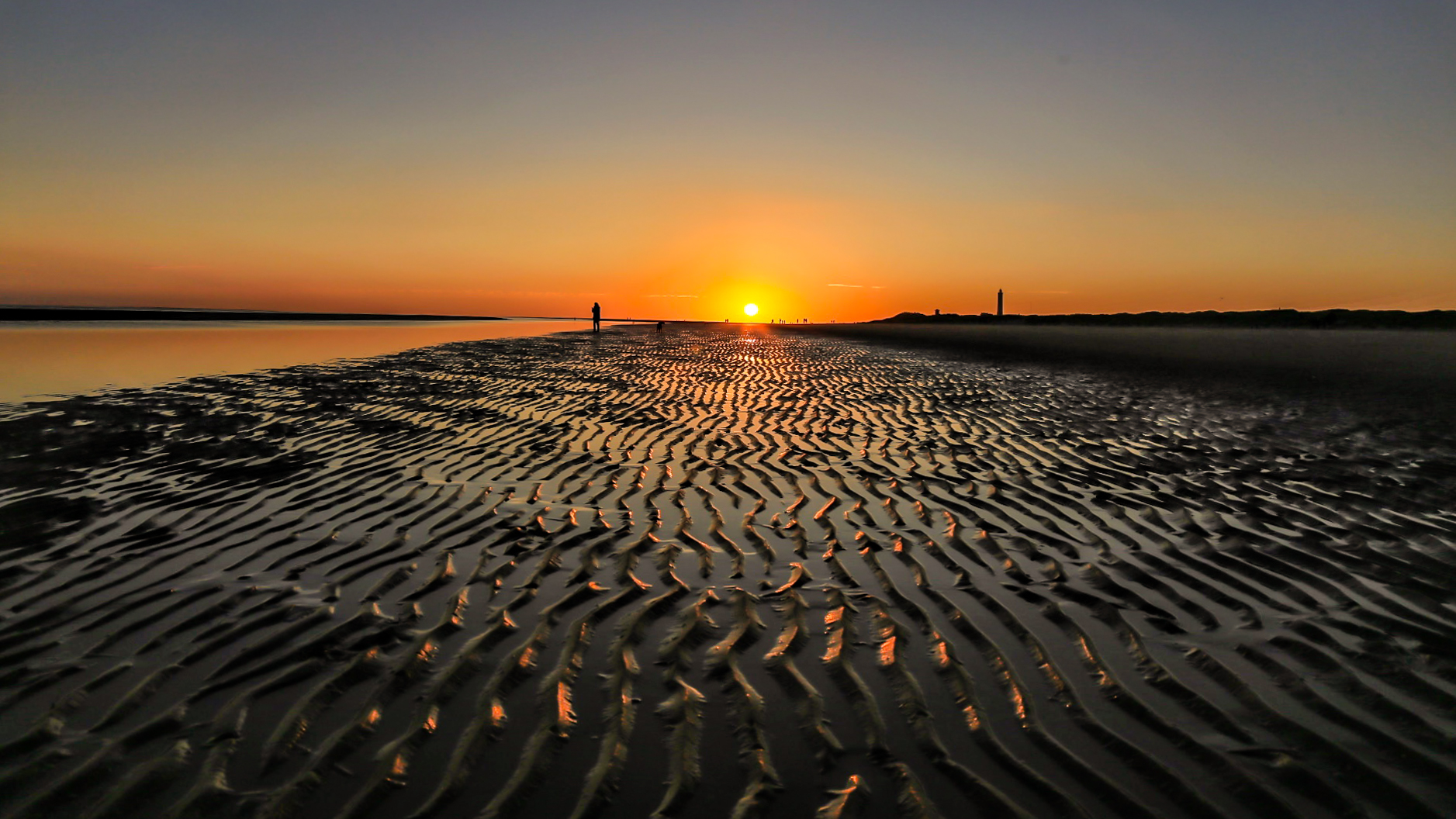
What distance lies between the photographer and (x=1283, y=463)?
9219mm

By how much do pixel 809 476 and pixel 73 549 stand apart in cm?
697

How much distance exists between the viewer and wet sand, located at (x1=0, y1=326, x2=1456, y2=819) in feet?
9.78

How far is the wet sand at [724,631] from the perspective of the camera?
2982 mm

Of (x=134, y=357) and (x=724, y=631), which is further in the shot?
(x=134, y=357)

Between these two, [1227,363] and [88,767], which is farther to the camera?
[1227,363]

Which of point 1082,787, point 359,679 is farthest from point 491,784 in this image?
point 1082,787

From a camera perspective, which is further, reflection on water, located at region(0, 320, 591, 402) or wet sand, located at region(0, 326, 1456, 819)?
reflection on water, located at region(0, 320, 591, 402)

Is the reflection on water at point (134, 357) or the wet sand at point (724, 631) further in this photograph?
the reflection on water at point (134, 357)

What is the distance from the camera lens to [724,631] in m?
4.40

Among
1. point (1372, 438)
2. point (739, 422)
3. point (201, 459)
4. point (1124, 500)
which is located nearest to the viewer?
point (1124, 500)

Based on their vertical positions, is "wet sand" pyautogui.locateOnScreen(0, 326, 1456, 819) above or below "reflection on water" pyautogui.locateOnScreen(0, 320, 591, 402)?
below

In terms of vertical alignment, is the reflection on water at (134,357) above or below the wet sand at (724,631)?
above

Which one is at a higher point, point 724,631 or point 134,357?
point 134,357

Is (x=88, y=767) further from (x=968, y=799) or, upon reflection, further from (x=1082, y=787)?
(x=1082, y=787)
